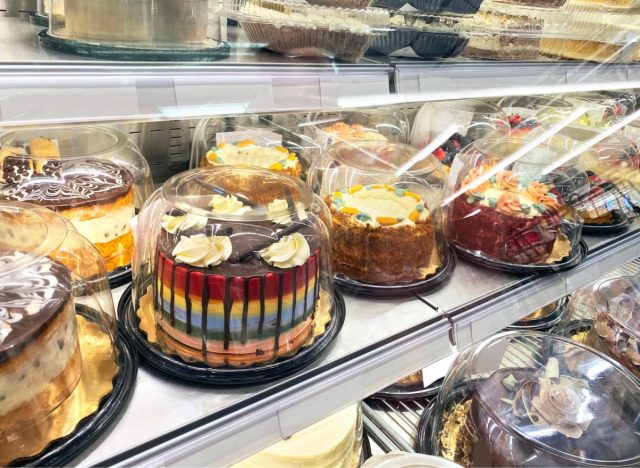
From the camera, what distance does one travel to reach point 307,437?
1296 mm

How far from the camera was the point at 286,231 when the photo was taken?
3.65 feet

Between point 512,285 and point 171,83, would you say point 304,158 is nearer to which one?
point 512,285

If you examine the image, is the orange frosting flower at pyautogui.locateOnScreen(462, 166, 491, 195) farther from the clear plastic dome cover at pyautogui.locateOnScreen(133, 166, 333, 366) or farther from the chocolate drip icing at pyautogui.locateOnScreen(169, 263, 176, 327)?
the chocolate drip icing at pyautogui.locateOnScreen(169, 263, 176, 327)

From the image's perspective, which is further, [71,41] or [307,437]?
[307,437]

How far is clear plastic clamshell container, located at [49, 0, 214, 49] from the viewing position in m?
0.88

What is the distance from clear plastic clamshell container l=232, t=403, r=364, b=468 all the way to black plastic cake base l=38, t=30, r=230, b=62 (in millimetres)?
837

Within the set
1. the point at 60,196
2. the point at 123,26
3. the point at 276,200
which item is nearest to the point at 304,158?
the point at 276,200

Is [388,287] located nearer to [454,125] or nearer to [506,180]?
[506,180]

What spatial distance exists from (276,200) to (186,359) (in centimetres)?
43

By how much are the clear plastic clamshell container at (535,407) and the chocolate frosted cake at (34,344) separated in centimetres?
88

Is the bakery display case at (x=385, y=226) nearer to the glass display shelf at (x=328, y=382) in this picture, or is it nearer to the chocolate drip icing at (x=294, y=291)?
the glass display shelf at (x=328, y=382)

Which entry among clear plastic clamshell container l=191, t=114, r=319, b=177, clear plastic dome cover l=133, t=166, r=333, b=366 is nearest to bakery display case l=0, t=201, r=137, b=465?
clear plastic dome cover l=133, t=166, r=333, b=366

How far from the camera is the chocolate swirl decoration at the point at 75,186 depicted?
1225 millimetres

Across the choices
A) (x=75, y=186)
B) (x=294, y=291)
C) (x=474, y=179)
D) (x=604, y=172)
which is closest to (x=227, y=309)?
(x=294, y=291)
